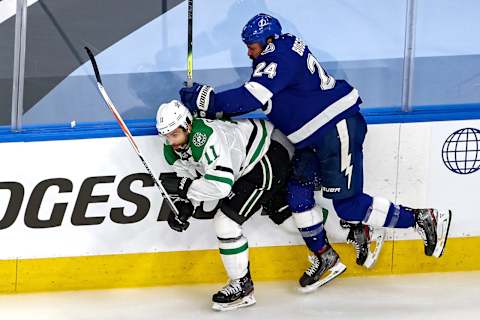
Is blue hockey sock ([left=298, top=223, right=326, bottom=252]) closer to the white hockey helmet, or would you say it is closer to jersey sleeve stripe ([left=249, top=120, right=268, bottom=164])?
jersey sleeve stripe ([left=249, top=120, right=268, bottom=164])

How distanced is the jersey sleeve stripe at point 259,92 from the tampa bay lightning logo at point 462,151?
0.96 meters

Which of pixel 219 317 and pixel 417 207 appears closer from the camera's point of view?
pixel 219 317

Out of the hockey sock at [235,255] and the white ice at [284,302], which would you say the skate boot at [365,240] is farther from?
the hockey sock at [235,255]

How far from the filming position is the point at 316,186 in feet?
14.9

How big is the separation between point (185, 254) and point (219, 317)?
0.39 meters

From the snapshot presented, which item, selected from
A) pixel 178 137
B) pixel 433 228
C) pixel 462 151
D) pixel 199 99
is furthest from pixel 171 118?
pixel 462 151

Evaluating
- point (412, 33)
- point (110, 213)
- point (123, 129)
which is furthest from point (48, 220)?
point (412, 33)

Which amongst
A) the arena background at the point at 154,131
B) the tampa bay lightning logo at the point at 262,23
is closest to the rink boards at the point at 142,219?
the arena background at the point at 154,131

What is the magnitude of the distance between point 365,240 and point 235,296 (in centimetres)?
64

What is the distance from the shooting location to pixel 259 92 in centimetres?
419

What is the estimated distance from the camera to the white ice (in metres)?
4.37

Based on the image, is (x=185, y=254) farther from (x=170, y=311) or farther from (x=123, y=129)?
(x=123, y=129)

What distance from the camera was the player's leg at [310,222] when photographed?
4.47m

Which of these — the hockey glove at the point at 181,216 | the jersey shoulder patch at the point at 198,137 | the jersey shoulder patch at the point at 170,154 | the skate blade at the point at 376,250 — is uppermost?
the jersey shoulder patch at the point at 198,137
